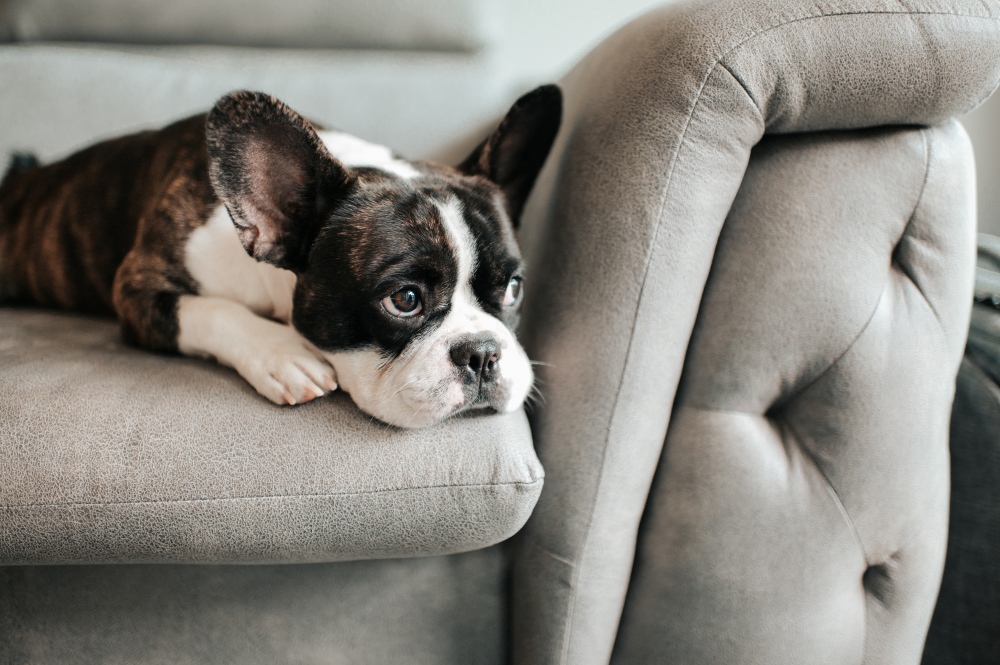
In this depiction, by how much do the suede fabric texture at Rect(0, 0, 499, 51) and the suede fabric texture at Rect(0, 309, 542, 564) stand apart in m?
1.58

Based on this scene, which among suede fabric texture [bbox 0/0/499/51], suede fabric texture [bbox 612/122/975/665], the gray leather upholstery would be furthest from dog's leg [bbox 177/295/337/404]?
suede fabric texture [bbox 0/0/499/51]

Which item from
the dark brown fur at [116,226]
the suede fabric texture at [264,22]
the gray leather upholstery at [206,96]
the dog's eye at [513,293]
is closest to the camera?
the dog's eye at [513,293]

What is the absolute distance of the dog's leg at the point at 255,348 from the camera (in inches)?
42.1

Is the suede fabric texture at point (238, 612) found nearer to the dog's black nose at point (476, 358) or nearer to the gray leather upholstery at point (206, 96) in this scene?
the dog's black nose at point (476, 358)

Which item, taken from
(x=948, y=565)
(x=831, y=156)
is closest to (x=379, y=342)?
(x=831, y=156)

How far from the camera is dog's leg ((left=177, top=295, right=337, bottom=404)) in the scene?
1.07 meters

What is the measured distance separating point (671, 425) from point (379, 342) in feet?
1.80

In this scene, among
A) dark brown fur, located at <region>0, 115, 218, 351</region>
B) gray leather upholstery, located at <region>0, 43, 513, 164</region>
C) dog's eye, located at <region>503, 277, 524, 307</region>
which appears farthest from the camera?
gray leather upholstery, located at <region>0, 43, 513, 164</region>

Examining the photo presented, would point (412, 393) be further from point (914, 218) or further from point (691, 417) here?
point (914, 218)

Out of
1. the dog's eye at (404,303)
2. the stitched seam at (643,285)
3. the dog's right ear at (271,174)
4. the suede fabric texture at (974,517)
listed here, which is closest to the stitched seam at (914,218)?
the stitched seam at (643,285)

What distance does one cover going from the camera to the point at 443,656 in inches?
47.4

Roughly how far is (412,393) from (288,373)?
21 centimetres

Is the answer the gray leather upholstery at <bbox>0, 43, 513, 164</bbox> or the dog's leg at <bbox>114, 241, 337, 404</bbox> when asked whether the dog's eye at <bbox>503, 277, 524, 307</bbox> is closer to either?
the dog's leg at <bbox>114, 241, 337, 404</bbox>

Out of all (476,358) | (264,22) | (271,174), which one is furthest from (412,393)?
(264,22)
